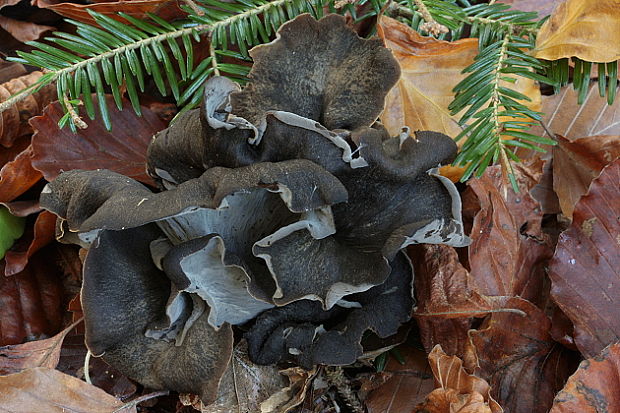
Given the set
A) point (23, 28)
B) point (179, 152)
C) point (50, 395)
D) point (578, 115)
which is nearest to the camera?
point (179, 152)

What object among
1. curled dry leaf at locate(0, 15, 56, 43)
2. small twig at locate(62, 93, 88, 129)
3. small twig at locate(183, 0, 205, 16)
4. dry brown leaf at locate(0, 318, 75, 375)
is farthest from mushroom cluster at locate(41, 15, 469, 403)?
curled dry leaf at locate(0, 15, 56, 43)

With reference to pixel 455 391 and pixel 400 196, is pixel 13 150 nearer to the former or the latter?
pixel 400 196

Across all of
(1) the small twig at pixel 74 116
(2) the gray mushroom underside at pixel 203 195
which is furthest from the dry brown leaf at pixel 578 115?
(1) the small twig at pixel 74 116

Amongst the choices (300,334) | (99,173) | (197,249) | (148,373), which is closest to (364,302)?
(300,334)

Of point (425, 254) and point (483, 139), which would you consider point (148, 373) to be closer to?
point (425, 254)

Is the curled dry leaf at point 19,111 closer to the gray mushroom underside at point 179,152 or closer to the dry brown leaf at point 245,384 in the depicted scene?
the gray mushroom underside at point 179,152

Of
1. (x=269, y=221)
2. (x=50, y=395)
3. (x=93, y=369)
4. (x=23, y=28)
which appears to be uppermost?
(x=23, y=28)

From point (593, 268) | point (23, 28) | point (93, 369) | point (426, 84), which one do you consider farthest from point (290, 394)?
point (23, 28)

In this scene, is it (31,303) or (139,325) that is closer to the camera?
(139,325)
